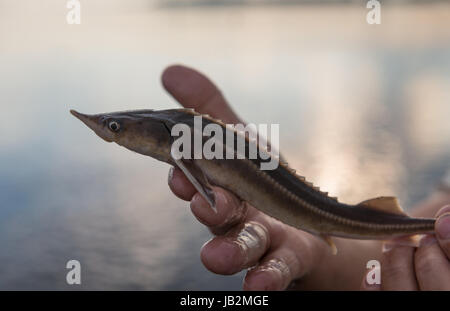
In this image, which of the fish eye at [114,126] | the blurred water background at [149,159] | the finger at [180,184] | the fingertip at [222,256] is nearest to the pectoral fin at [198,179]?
the finger at [180,184]

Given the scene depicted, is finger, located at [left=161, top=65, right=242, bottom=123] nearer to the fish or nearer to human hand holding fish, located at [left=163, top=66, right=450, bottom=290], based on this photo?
human hand holding fish, located at [left=163, top=66, right=450, bottom=290]

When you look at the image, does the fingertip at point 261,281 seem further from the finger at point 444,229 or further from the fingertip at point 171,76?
the fingertip at point 171,76

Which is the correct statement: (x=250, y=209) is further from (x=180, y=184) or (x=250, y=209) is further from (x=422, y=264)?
(x=422, y=264)

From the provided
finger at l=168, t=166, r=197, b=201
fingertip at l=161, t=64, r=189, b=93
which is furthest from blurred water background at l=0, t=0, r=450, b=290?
finger at l=168, t=166, r=197, b=201

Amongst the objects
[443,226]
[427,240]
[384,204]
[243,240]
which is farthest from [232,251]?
[427,240]

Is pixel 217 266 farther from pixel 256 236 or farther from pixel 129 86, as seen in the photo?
pixel 129 86
